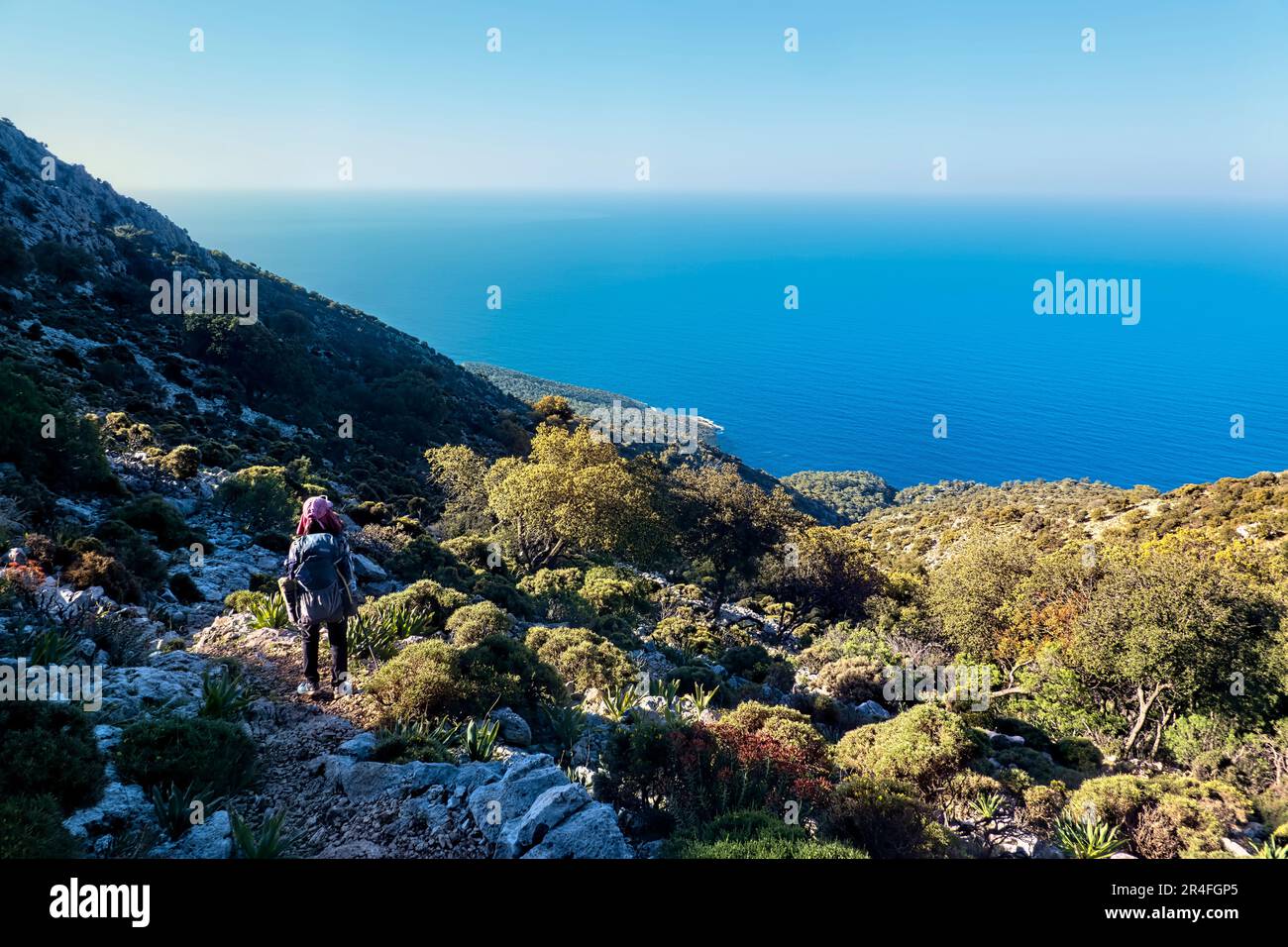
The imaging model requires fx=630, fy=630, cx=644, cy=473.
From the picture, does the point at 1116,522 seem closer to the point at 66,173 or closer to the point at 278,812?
the point at 278,812

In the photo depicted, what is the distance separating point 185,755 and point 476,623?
6.52m

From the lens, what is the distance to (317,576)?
27.0 feet

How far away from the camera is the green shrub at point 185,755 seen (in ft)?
20.2

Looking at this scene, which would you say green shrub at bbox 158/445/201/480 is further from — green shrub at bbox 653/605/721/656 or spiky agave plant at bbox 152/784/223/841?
spiky agave plant at bbox 152/784/223/841

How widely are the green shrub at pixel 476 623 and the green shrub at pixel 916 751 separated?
6899 millimetres

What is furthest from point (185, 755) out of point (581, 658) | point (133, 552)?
point (133, 552)

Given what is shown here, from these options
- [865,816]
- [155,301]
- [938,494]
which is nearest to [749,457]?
[938,494]

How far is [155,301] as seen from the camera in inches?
1763

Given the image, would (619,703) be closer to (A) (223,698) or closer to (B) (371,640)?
(B) (371,640)

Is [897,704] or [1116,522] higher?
[1116,522]

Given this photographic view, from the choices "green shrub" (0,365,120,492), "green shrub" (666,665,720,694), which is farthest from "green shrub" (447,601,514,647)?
"green shrub" (0,365,120,492)

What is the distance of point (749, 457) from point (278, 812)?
167 metres

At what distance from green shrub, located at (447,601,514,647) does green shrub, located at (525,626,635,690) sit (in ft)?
4.24
